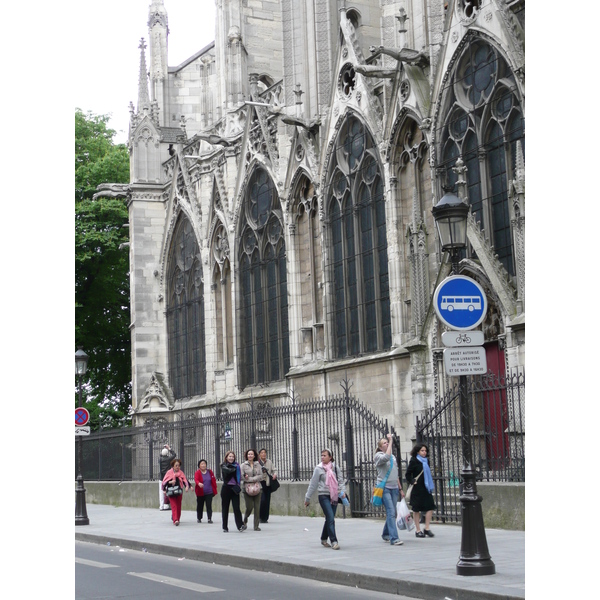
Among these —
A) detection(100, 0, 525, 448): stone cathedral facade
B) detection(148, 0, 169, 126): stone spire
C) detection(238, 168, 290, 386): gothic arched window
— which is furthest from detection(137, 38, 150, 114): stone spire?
detection(238, 168, 290, 386): gothic arched window

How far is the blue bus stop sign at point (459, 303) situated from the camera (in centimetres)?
1095

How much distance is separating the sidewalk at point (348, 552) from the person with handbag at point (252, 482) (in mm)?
438

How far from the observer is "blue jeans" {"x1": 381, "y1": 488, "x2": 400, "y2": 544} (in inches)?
571

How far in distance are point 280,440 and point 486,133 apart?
7.67 meters

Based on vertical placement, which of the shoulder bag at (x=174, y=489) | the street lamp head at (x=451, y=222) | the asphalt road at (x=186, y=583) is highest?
the street lamp head at (x=451, y=222)

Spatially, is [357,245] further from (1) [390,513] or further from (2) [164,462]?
(1) [390,513]

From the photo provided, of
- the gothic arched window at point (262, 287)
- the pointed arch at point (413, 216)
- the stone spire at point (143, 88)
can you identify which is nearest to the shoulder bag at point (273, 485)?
the pointed arch at point (413, 216)

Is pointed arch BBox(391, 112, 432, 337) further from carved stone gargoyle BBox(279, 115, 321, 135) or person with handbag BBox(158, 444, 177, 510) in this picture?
person with handbag BBox(158, 444, 177, 510)

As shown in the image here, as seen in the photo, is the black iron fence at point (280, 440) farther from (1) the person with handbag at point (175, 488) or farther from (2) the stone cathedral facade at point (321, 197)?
(2) the stone cathedral facade at point (321, 197)

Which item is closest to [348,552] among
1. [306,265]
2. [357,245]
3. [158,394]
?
[357,245]

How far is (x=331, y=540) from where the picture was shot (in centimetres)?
1438
